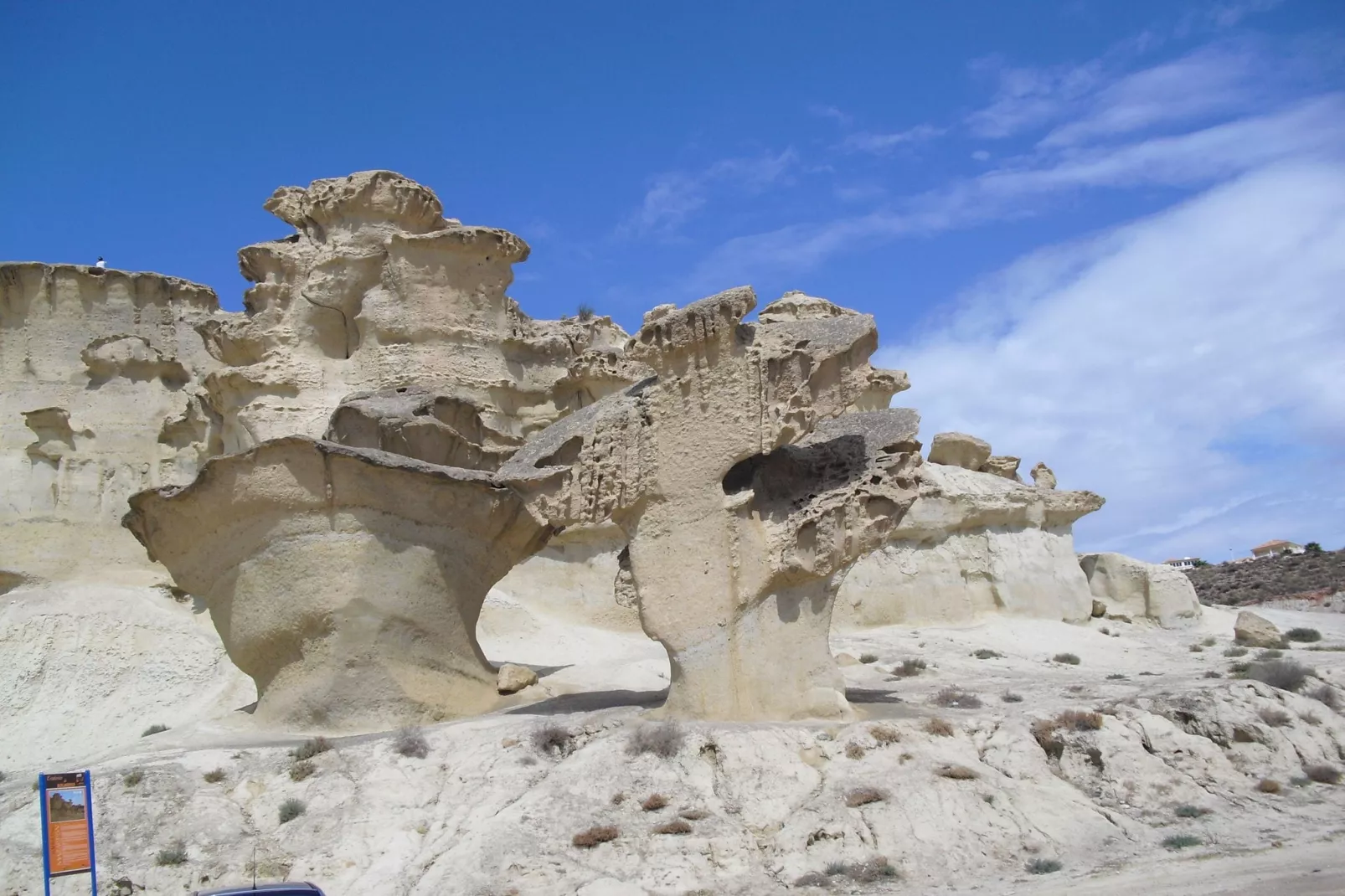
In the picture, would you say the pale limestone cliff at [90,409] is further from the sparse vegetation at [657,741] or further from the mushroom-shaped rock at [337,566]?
the sparse vegetation at [657,741]

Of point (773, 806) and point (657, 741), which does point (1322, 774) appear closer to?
point (773, 806)

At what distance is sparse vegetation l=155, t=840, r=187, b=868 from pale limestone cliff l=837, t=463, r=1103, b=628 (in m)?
12.0

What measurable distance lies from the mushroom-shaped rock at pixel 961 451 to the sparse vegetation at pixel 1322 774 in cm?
1225

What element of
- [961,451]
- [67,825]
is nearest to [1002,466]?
[961,451]

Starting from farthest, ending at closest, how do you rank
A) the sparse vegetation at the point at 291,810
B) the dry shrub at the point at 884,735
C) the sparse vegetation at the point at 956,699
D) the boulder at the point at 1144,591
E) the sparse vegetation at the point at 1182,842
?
the boulder at the point at 1144,591 → the sparse vegetation at the point at 956,699 → the dry shrub at the point at 884,735 → the sparse vegetation at the point at 291,810 → the sparse vegetation at the point at 1182,842

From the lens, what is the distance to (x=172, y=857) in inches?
395

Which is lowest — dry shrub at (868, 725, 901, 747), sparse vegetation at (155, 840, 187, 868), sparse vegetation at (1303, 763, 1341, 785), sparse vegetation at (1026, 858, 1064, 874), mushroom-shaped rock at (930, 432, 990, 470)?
sparse vegetation at (1026, 858, 1064, 874)

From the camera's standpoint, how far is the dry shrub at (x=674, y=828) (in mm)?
9773

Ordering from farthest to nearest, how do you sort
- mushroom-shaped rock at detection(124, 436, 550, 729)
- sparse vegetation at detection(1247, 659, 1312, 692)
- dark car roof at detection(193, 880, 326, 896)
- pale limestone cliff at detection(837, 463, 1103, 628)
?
pale limestone cliff at detection(837, 463, 1103, 628) → mushroom-shaped rock at detection(124, 436, 550, 729) → sparse vegetation at detection(1247, 659, 1312, 692) → dark car roof at detection(193, 880, 326, 896)

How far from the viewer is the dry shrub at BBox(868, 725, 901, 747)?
10.8 metres

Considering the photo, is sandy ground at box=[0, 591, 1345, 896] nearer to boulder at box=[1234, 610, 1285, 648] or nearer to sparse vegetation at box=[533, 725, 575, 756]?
sparse vegetation at box=[533, 725, 575, 756]

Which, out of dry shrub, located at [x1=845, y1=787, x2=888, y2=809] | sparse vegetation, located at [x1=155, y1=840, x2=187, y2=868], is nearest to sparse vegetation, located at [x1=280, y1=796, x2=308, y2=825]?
sparse vegetation, located at [x1=155, y1=840, x2=187, y2=868]

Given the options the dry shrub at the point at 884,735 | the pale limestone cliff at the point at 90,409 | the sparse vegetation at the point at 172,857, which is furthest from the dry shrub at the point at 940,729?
the pale limestone cliff at the point at 90,409

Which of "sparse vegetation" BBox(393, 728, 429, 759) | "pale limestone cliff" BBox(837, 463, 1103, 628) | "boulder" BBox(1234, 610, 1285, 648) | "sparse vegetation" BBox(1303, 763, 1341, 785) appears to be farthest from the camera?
"pale limestone cliff" BBox(837, 463, 1103, 628)
